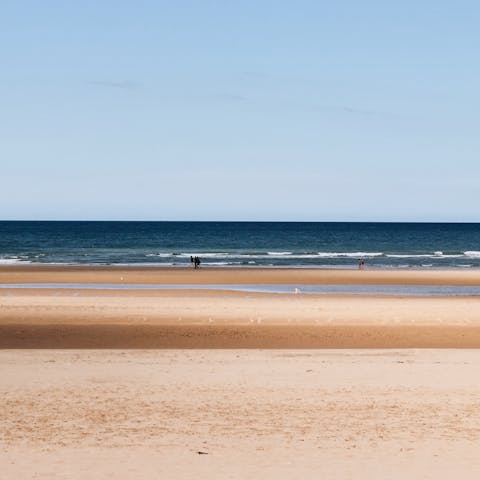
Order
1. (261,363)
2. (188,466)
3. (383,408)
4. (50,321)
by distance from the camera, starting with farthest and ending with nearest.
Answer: (50,321), (261,363), (383,408), (188,466)

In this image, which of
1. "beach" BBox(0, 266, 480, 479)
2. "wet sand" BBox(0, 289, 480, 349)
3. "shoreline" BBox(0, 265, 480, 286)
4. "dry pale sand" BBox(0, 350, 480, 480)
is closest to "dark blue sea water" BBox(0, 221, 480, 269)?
"shoreline" BBox(0, 265, 480, 286)

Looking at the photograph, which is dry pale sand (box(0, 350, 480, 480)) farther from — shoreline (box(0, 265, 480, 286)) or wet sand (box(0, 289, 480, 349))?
shoreline (box(0, 265, 480, 286))

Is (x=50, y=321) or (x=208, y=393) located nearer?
(x=208, y=393)

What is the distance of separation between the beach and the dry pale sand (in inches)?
1.0

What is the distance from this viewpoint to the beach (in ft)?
33.3

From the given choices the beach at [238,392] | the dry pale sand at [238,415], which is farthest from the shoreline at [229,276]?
the dry pale sand at [238,415]

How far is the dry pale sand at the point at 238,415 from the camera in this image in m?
9.90

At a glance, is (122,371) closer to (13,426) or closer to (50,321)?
(13,426)

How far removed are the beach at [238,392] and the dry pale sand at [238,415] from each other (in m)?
0.03

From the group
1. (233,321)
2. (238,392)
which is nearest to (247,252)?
(233,321)

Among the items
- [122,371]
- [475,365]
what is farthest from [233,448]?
[475,365]

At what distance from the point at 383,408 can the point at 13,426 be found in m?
5.31

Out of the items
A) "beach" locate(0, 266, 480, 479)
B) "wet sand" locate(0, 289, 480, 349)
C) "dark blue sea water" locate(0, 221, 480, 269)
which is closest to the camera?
"beach" locate(0, 266, 480, 479)

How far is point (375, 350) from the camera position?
19266 mm
